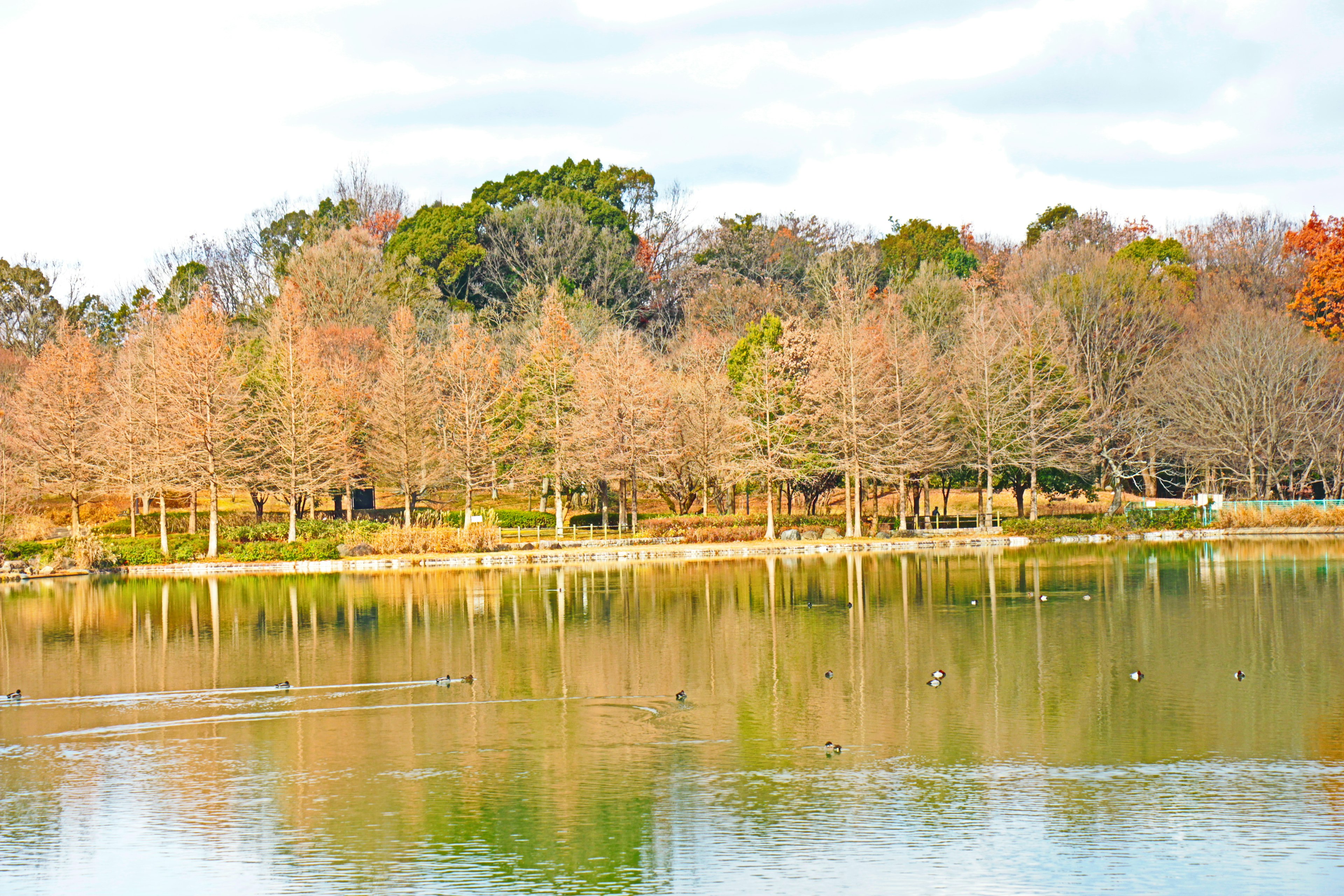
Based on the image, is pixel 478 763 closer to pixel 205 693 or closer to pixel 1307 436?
pixel 205 693

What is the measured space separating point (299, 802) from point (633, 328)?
79.1m

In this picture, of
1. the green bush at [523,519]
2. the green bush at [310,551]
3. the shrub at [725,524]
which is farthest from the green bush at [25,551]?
the shrub at [725,524]

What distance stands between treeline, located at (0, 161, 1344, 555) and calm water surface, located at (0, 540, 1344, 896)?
25783 mm

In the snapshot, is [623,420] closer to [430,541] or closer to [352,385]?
[430,541]

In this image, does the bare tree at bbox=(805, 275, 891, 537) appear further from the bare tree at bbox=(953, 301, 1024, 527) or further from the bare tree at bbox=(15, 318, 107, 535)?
the bare tree at bbox=(15, 318, 107, 535)

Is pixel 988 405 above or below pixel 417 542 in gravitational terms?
above

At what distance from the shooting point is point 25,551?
2167 inches

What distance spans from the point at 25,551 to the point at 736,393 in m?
34.9

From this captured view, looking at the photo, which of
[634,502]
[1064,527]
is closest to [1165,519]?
[1064,527]

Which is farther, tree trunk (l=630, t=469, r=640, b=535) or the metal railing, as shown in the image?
tree trunk (l=630, t=469, r=640, b=535)

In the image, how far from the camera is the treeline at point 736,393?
203 ft

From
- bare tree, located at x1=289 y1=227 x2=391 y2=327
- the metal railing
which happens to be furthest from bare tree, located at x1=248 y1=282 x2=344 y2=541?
the metal railing

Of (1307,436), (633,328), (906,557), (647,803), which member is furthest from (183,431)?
(1307,436)

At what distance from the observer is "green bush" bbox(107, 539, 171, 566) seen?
180 ft
